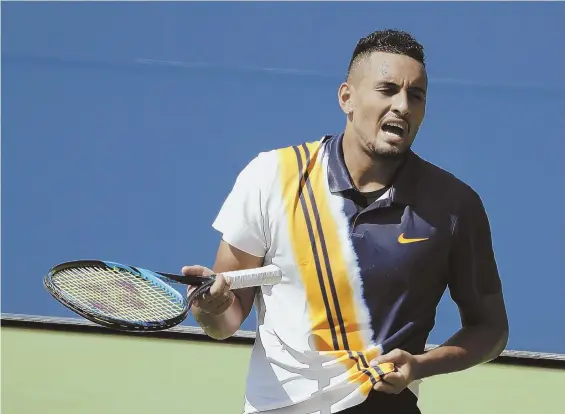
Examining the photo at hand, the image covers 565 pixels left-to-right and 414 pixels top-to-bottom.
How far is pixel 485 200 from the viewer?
13.8 feet

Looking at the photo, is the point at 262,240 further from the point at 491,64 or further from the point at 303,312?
the point at 491,64

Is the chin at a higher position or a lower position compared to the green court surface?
higher

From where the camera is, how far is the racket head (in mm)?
2004

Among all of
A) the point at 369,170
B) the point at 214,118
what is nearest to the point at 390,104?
the point at 369,170

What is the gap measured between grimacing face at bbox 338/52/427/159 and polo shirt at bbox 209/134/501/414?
0.22 ft

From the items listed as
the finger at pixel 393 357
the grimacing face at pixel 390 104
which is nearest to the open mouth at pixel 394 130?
the grimacing face at pixel 390 104

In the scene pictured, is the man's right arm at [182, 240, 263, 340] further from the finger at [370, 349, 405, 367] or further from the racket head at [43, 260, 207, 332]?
the finger at [370, 349, 405, 367]

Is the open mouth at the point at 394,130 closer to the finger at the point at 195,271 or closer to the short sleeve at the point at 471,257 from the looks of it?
the short sleeve at the point at 471,257

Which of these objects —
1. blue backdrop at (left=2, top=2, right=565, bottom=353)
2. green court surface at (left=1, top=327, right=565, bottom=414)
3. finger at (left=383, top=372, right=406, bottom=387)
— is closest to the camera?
finger at (left=383, top=372, right=406, bottom=387)

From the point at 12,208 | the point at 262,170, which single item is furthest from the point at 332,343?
the point at 12,208

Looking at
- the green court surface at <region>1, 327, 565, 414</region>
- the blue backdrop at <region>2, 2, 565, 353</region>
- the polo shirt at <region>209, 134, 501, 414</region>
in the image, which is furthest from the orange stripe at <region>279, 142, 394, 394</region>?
the blue backdrop at <region>2, 2, 565, 353</region>

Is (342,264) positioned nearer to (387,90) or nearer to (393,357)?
(393,357)

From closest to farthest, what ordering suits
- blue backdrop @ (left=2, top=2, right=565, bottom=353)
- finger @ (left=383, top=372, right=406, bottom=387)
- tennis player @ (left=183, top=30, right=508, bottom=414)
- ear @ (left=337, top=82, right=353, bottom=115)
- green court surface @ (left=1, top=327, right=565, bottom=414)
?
1. finger @ (left=383, top=372, right=406, bottom=387)
2. tennis player @ (left=183, top=30, right=508, bottom=414)
3. ear @ (left=337, top=82, right=353, bottom=115)
4. green court surface @ (left=1, top=327, right=565, bottom=414)
5. blue backdrop @ (left=2, top=2, right=565, bottom=353)

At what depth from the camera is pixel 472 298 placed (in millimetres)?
2168
